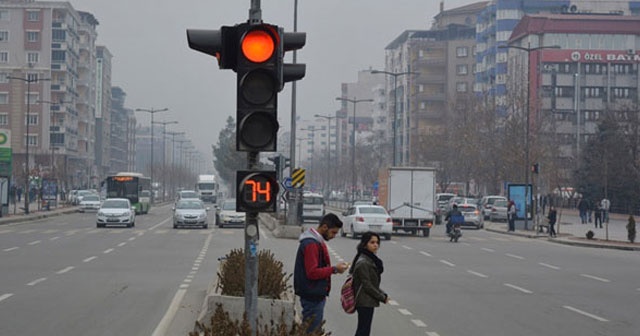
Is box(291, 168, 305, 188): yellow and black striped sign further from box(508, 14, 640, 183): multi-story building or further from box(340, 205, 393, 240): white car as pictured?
box(508, 14, 640, 183): multi-story building

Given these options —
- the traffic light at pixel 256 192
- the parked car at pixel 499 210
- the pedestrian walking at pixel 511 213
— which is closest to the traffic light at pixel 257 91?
the traffic light at pixel 256 192

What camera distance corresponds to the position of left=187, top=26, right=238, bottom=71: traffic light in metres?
8.27

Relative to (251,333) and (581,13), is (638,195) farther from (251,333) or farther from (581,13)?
(251,333)

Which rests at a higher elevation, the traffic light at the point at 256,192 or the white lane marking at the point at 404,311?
the traffic light at the point at 256,192

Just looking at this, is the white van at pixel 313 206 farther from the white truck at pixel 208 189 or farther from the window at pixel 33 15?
the window at pixel 33 15

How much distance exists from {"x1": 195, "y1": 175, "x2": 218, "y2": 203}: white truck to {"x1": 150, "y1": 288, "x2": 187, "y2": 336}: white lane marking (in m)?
101

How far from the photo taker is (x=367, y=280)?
10.7m

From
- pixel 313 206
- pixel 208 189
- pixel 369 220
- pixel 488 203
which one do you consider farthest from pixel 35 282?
pixel 208 189

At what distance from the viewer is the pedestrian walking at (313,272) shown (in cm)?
1052

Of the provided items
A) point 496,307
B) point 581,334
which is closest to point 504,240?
point 496,307

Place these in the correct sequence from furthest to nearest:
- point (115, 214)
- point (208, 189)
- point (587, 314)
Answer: point (208, 189)
point (115, 214)
point (587, 314)

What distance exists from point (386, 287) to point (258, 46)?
48.9 feet

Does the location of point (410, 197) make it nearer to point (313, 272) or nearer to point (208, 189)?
point (313, 272)

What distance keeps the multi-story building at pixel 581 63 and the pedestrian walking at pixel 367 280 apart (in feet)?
358
